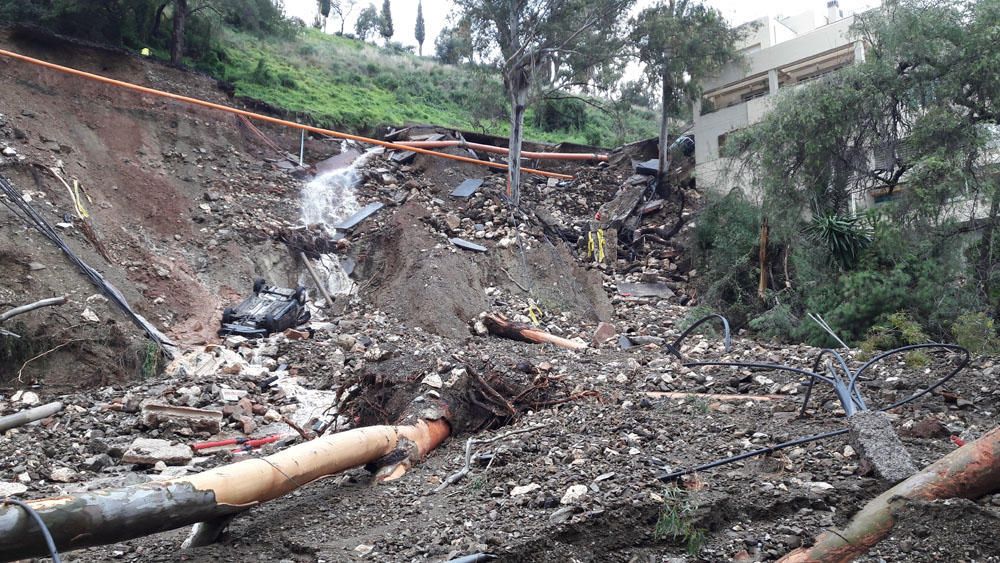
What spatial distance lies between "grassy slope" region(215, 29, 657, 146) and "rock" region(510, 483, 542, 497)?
14.0 meters

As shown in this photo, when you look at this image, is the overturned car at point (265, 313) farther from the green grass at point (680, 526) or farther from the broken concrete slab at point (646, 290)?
the green grass at point (680, 526)

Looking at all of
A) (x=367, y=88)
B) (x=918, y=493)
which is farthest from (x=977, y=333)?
(x=367, y=88)

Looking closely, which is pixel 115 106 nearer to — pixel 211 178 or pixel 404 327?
pixel 211 178

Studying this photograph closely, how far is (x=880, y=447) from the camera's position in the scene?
3590 millimetres

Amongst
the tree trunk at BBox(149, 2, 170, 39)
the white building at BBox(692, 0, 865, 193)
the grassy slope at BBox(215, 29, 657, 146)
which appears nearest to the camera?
the white building at BBox(692, 0, 865, 193)

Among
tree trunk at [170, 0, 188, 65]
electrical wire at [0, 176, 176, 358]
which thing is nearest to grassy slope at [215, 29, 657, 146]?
tree trunk at [170, 0, 188, 65]

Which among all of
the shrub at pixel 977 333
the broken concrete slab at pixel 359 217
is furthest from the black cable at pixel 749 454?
the broken concrete slab at pixel 359 217

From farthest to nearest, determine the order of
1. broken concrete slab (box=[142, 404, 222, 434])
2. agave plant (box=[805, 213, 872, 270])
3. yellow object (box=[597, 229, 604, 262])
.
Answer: yellow object (box=[597, 229, 604, 262]) < agave plant (box=[805, 213, 872, 270]) < broken concrete slab (box=[142, 404, 222, 434])

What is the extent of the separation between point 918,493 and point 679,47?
51.2 feet

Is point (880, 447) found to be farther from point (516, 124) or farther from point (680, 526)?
point (516, 124)

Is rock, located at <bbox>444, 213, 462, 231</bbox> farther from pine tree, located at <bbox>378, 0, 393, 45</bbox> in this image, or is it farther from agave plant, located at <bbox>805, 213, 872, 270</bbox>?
pine tree, located at <bbox>378, 0, 393, 45</bbox>

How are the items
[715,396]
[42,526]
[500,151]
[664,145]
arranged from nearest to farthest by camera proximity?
[42,526] → [715,396] → [664,145] → [500,151]

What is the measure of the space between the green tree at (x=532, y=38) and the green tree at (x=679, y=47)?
0.84 metres

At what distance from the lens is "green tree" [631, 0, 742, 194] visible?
16.9 meters
